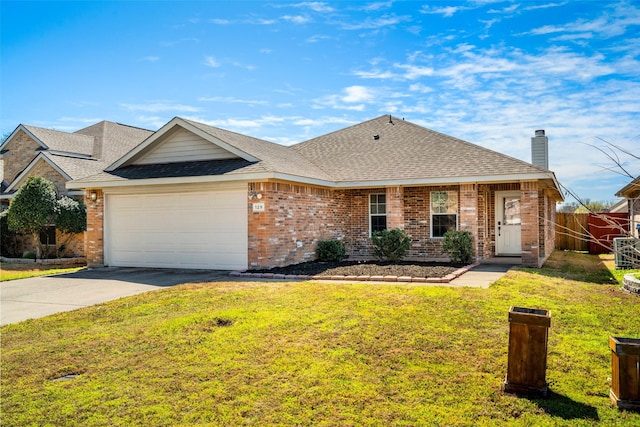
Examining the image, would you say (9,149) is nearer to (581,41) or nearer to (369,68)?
(369,68)

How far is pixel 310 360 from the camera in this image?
602cm

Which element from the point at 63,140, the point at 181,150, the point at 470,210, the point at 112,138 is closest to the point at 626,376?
the point at 470,210

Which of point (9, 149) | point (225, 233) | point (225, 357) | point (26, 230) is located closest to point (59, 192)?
point (26, 230)

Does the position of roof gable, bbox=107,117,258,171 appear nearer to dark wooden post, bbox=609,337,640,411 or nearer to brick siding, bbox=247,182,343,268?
brick siding, bbox=247,182,343,268

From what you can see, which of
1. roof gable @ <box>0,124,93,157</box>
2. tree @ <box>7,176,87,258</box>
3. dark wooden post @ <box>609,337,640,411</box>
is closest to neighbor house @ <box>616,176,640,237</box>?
dark wooden post @ <box>609,337,640,411</box>

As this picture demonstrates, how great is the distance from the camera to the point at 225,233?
1421 centimetres

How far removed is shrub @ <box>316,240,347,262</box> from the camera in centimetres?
1578

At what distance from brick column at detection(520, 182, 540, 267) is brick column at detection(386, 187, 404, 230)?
3909 millimetres

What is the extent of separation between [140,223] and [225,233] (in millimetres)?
3425

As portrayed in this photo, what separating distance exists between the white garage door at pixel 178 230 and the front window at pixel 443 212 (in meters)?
6.59

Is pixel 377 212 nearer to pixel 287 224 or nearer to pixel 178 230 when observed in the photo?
pixel 287 224

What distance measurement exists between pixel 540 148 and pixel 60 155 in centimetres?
2182

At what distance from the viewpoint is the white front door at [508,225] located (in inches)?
693

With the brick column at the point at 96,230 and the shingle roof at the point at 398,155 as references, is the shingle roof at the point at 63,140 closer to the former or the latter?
the brick column at the point at 96,230
